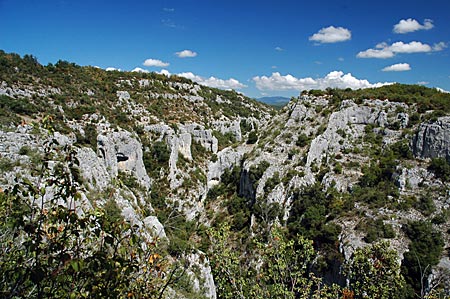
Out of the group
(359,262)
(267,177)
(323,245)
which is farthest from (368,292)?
(267,177)

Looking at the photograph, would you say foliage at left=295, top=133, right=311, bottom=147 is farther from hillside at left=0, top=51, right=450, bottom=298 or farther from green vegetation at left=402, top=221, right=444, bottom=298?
green vegetation at left=402, top=221, right=444, bottom=298

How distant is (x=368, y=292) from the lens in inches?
376

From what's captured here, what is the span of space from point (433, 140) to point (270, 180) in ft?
52.4

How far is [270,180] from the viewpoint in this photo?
3083 cm

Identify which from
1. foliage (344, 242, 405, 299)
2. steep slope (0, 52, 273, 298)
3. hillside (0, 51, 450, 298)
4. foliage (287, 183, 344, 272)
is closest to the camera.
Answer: foliage (344, 242, 405, 299)

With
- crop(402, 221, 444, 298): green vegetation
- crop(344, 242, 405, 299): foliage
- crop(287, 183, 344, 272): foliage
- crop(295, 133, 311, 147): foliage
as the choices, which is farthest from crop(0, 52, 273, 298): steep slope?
crop(402, 221, 444, 298): green vegetation

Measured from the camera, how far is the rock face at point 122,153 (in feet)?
93.6

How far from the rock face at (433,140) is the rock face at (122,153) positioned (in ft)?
98.5

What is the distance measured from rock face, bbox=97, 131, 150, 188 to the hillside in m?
0.16

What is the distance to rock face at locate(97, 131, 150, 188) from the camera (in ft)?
93.6

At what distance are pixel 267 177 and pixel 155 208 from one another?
14.4 meters

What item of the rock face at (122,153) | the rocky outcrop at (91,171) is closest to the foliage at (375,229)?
the rocky outcrop at (91,171)

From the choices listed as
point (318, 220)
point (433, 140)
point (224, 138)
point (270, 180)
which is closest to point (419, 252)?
point (318, 220)

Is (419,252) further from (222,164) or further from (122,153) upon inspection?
(122,153)
